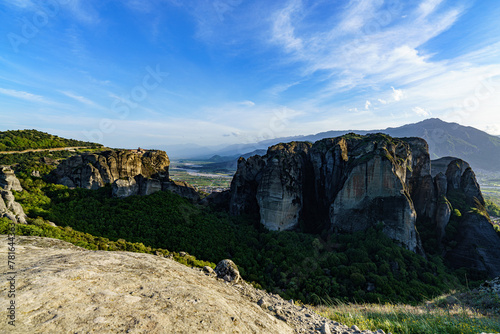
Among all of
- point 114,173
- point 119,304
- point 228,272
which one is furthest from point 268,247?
point 114,173

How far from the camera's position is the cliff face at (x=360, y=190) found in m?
25.7

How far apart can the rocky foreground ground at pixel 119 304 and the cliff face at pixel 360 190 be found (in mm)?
23682

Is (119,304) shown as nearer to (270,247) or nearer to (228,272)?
(228,272)

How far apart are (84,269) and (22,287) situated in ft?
4.76

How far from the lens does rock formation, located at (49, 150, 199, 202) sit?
1289 inches

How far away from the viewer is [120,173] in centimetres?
3622

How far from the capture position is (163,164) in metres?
42.8

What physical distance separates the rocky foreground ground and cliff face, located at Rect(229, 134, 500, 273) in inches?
932

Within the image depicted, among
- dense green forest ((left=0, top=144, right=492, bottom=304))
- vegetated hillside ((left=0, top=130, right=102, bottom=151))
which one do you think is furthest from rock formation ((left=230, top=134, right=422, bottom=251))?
vegetated hillside ((left=0, top=130, right=102, bottom=151))

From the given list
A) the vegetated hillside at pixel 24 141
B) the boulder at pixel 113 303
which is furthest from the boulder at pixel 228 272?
the vegetated hillside at pixel 24 141

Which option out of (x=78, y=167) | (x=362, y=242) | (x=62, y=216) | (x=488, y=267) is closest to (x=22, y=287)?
(x=62, y=216)

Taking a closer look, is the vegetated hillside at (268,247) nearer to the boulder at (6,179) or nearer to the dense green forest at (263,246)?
the dense green forest at (263,246)

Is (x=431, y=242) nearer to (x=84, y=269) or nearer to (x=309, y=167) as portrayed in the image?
(x=309, y=167)

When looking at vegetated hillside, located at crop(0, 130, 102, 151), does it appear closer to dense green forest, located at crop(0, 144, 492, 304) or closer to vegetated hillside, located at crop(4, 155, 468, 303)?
dense green forest, located at crop(0, 144, 492, 304)
